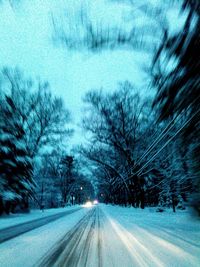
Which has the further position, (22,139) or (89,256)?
(22,139)

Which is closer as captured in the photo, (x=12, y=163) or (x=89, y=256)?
(x=89, y=256)

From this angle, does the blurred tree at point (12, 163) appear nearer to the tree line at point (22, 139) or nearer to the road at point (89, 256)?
the tree line at point (22, 139)

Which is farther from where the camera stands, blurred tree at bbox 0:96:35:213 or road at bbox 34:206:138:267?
blurred tree at bbox 0:96:35:213

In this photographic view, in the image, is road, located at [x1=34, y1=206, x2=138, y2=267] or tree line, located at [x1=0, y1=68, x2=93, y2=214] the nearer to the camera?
road, located at [x1=34, y1=206, x2=138, y2=267]

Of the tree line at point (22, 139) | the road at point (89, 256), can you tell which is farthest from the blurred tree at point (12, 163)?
the road at point (89, 256)

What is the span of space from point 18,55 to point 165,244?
5099mm

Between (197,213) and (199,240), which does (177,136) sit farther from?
(199,240)

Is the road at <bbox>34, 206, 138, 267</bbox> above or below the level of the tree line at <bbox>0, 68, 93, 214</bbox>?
below

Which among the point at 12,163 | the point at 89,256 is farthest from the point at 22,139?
the point at 89,256

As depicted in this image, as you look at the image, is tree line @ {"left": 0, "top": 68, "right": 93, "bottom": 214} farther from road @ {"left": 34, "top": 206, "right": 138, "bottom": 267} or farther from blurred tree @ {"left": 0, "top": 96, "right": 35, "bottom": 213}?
road @ {"left": 34, "top": 206, "right": 138, "bottom": 267}

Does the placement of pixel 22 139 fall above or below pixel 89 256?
above

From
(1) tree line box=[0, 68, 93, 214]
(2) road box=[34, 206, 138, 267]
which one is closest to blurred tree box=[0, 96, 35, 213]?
(1) tree line box=[0, 68, 93, 214]

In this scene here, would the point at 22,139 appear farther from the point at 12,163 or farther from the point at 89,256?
the point at 89,256

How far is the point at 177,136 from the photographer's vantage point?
376 cm
